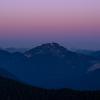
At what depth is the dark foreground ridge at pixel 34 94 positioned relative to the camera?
136750 millimetres

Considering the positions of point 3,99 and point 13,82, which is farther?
point 13,82

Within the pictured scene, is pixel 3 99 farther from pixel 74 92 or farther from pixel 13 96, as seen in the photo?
pixel 74 92

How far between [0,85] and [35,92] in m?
14.8

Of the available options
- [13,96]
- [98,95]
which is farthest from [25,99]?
[98,95]

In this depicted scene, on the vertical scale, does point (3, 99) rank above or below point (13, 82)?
below

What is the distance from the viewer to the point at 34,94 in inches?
5709

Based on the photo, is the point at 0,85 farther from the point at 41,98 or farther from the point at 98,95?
the point at 98,95

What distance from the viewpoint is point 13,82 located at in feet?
486

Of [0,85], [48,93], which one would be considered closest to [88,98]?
[48,93]

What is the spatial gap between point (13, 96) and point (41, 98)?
35.9 feet

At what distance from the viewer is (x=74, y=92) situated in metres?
146

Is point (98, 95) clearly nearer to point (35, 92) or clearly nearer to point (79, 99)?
point (79, 99)

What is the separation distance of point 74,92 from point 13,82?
25.4 meters

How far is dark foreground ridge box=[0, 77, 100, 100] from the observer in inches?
5384
